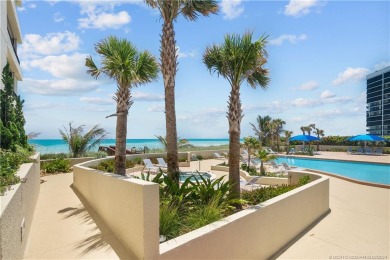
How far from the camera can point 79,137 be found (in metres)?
19.0

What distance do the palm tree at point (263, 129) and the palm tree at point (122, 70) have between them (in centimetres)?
3744

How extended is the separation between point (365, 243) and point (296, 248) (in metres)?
1.85

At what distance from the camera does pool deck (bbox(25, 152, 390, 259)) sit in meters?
4.91

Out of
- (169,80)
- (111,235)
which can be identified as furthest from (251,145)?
(111,235)

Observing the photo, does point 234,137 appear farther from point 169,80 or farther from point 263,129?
point 263,129

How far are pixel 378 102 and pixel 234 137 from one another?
374ft

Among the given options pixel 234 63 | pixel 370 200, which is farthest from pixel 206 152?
pixel 234 63

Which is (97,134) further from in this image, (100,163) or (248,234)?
(248,234)

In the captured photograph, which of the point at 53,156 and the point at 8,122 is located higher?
the point at 8,122

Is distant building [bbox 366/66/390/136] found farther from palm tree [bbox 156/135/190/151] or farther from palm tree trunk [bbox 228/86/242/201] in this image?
palm tree trunk [bbox 228/86/242/201]

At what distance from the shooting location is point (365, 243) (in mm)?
6594

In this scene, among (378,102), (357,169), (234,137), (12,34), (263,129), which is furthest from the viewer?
(378,102)

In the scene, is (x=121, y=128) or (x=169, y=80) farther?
(x=121, y=128)

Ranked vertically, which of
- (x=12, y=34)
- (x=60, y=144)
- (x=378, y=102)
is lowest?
(x=60, y=144)
